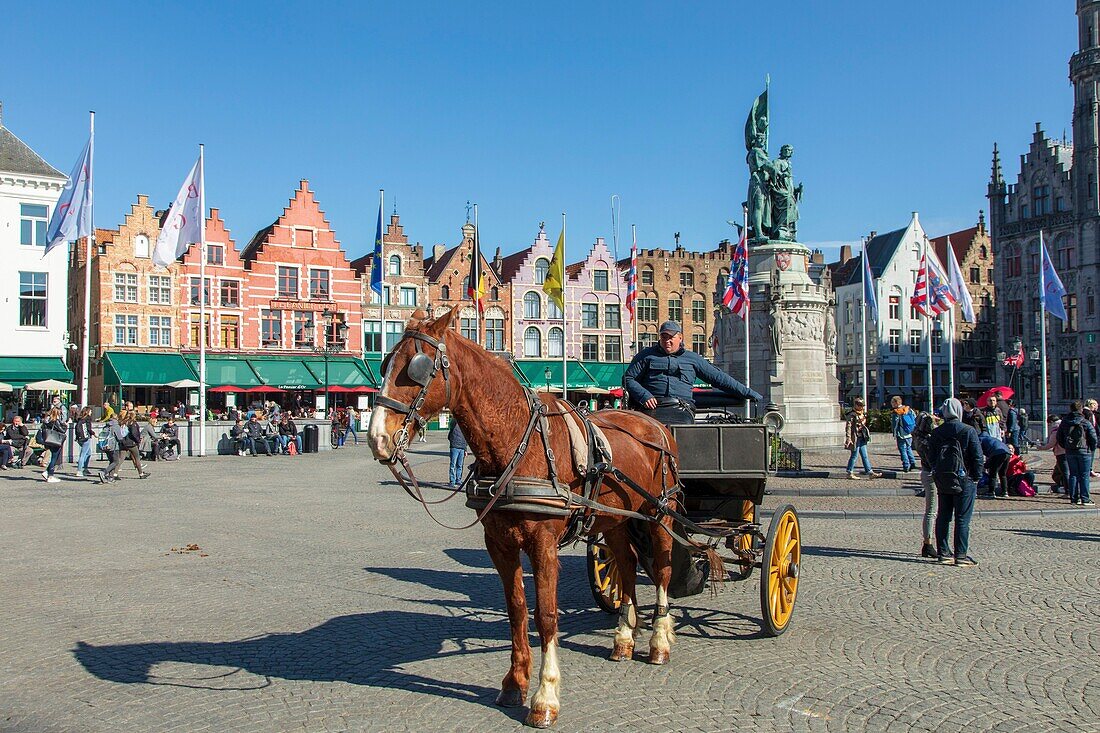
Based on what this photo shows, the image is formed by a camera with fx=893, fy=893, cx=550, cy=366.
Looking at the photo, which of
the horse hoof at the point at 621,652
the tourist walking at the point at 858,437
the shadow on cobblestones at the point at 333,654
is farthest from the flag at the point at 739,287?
the horse hoof at the point at 621,652

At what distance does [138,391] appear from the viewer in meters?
47.7

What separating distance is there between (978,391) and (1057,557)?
6705 centimetres

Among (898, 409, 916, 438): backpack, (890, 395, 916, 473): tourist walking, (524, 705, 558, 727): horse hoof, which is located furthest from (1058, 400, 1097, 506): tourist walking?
(524, 705, 558, 727): horse hoof

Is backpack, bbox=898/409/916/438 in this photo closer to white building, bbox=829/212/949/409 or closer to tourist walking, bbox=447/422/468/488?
tourist walking, bbox=447/422/468/488

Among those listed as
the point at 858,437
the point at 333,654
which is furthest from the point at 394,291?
the point at 333,654

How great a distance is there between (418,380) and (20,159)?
41553 mm

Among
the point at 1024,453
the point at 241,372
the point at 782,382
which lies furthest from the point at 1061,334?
the point at 241,372

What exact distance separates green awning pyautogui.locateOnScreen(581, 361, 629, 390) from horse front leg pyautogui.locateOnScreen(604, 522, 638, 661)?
51.3 m

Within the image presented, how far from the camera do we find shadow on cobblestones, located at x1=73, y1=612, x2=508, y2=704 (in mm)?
5648

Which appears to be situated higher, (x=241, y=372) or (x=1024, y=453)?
(x=241, y=372)

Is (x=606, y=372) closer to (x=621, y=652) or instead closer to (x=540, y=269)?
(x=540, y=269)

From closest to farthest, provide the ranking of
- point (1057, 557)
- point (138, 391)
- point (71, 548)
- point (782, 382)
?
point (1057, 557) < point (71, 548) < point (782, 382) < point (138, 391)

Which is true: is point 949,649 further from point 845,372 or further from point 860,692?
point 845,372

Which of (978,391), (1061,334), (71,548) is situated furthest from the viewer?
(978,391)
